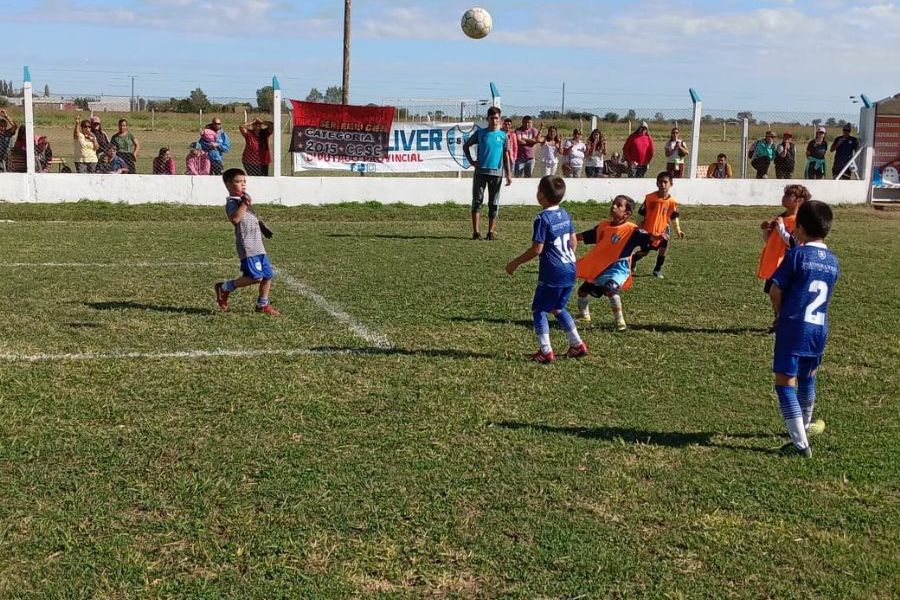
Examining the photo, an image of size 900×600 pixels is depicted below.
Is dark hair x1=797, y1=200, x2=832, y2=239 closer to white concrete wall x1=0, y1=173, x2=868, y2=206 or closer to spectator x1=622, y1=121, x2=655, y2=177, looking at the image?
white concrete wall x1=0, y1=173, x2=868, y2=206

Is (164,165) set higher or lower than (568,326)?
higher

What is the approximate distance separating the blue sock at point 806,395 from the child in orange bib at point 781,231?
2.53 m

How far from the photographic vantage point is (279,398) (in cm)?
591

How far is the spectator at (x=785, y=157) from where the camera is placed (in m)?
22.6

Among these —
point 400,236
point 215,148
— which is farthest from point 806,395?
point 215,148

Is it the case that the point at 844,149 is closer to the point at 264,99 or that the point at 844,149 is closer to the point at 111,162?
the point at 264,99

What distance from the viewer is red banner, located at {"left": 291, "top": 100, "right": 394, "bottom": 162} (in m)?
19.3

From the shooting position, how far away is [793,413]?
503 centimetres

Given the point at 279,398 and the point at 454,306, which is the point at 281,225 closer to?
the point at 454,306

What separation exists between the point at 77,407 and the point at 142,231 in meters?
8.96

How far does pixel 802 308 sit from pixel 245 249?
5.02m

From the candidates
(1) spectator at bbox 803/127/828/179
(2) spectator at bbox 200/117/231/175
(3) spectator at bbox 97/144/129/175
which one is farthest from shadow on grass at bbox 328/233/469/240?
(1) spectator at bbox 803/127/828/179

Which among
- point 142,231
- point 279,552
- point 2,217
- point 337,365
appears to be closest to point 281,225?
point 142,231

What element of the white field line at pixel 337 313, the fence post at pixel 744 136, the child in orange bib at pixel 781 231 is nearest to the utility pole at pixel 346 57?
the fence post at pixel 744 136
